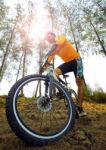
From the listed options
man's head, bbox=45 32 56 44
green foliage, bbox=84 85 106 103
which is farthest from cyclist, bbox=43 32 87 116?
green foliage, bbox=84 85 106 103

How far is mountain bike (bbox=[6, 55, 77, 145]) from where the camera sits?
487 cm

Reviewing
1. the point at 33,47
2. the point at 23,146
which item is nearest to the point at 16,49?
the point at 33,47

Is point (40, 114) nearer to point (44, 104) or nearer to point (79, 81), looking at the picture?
point (44, 104)

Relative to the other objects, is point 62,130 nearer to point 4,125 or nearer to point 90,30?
point 4,125

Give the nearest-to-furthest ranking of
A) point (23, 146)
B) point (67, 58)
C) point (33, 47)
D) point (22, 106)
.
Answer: point (23, 146), point (22, 106), point (67, 58), point (33, 47)

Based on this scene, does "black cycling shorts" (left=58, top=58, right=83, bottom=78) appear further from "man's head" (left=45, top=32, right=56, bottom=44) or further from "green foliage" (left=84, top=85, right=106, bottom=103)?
"green foliage" (left=84, top=85, right=106, bottom=103)

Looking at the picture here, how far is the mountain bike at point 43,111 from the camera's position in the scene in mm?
4867

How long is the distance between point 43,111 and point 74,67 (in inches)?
80.9

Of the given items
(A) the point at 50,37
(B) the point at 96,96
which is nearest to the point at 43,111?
(A) the point at 50,37

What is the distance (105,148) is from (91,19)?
2820cm

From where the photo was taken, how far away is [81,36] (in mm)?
33344

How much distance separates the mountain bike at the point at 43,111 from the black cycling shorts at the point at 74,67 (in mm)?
593

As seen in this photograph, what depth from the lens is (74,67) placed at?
23.9 feet

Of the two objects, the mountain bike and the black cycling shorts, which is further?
the black cycling shorts
